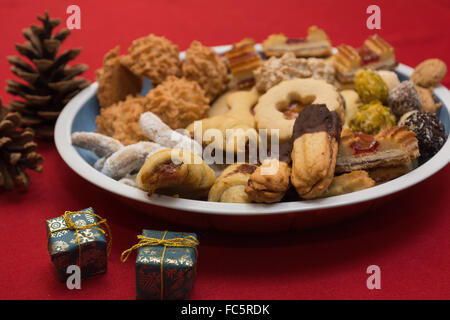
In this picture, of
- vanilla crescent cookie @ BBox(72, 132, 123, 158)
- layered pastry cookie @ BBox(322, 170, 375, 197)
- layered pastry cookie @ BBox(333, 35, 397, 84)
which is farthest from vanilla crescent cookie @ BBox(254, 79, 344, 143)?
vanilla crescent cookie @ BBox(72, 132, 123, 158)

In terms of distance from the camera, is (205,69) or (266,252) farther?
(205,69)

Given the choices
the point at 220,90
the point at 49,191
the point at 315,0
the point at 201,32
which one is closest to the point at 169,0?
the point at 201,32

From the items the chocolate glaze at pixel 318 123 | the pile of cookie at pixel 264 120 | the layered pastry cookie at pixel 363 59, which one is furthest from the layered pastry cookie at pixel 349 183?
the layered pastry cookie at pixel 363 59

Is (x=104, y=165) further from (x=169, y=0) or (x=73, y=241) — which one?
(x=169, y=0)

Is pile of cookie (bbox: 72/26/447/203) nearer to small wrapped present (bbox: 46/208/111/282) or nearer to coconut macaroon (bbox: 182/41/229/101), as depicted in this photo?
coconut macaroon (bbox: 182/41/229/101)

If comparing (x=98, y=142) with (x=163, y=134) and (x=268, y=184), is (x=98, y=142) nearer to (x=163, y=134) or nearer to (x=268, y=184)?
(x=163, y=134)

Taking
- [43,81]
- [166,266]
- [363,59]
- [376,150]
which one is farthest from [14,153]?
[363,59]

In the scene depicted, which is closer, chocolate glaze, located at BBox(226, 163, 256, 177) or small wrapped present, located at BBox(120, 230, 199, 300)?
small wrapped present, located at BBox(120, 230, 199, 300)
